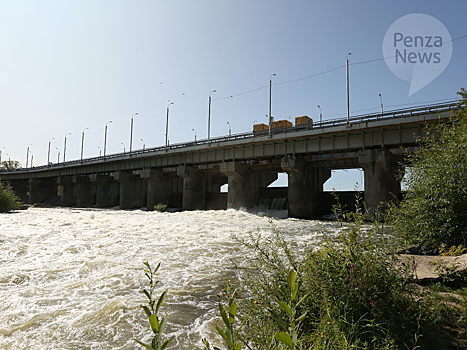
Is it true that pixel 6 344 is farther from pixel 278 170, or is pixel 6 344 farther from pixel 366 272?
pixel 278 170

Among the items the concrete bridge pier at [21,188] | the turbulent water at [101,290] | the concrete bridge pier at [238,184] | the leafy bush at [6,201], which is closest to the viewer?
the turbulent water at [101,290]

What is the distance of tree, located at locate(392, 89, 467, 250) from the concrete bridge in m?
2.01

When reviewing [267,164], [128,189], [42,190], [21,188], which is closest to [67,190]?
[42,190]

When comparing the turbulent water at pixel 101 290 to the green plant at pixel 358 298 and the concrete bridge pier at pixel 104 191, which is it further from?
the concrete bridge pier at pixel 104 191

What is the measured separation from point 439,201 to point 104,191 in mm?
66466

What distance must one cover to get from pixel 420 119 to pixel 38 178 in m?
93.2

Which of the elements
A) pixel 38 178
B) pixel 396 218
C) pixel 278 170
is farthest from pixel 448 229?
pixel 38 178

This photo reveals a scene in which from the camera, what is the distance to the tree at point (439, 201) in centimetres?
827

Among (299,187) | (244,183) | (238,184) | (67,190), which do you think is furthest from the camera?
(67,190)

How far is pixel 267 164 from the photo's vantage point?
4259 cm

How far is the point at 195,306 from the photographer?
645cm

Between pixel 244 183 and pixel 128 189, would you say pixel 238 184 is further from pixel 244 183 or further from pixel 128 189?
pixel 128 189

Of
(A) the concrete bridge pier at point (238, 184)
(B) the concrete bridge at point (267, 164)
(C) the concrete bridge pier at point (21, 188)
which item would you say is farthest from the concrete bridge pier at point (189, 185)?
(C) the concrete bridge pier at point (21, 188)

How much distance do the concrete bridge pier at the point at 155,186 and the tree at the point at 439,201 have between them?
45.9 meters
